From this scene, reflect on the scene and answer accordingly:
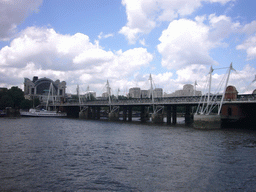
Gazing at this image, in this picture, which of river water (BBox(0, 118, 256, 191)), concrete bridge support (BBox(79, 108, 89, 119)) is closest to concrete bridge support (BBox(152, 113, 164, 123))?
concrete bridge support (BBox(79, 108, 89, 119))

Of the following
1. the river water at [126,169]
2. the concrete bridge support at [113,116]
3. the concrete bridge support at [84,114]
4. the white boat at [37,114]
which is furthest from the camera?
the concrete bridge support at [84,114]

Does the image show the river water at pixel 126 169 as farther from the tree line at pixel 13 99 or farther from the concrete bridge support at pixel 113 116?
the tree line at pixel 13 99

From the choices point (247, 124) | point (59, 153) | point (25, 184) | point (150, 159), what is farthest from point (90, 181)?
point (247, 124)

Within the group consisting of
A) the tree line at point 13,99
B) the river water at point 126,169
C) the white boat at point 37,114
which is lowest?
the river water at point 126,169

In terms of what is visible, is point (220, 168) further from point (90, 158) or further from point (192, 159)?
point (90, 158)

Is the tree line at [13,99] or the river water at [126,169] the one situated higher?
the tree line at [13,99]

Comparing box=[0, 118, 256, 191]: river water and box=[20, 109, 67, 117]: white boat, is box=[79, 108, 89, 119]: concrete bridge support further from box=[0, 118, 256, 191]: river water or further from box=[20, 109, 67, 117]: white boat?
box=[0, 118, 256, 191]: river water

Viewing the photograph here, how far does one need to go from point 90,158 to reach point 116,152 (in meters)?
4.69

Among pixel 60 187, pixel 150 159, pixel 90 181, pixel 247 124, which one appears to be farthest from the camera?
pixel 247 124

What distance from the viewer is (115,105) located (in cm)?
11788

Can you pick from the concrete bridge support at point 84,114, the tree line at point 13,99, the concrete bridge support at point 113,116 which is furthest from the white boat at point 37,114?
the concrete bridge support at point 113,116

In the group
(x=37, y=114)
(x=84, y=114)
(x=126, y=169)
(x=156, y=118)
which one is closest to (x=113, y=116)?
(x=156, y=118)

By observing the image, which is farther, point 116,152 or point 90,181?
point 116,152

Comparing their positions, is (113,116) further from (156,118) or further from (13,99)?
(13,99)
